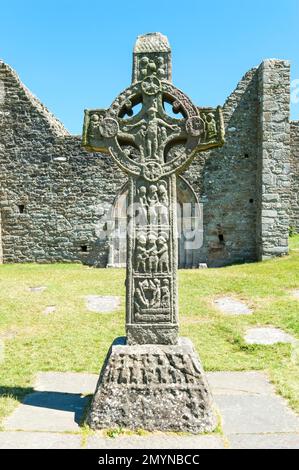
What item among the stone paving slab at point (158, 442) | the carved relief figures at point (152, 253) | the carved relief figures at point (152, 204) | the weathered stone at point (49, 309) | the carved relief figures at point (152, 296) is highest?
the carved relief figures at point (152, 204)

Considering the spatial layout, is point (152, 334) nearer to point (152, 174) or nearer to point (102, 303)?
point (152, 174)

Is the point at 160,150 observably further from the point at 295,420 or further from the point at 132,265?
the point at 295,420

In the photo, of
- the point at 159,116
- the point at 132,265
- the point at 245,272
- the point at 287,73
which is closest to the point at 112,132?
the point at 159,116

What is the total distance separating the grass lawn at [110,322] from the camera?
450 cm

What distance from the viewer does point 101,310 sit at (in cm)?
714

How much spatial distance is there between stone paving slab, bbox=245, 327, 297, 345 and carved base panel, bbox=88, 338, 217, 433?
254cm

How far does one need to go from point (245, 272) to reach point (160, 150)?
7476 mm

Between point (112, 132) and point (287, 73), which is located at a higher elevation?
point (287, 73)

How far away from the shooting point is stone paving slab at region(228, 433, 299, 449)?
2719 millimetres

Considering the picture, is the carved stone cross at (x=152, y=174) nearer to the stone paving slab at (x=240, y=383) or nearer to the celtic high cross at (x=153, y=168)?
the celtic high cross at (x=153, y=168)

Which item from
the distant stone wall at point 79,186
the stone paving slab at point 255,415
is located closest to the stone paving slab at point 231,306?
the stone paving slab at point 255,415

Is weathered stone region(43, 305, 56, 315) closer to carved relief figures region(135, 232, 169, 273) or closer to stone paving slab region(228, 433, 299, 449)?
carved relief figures region(135, 232, 169, 273)

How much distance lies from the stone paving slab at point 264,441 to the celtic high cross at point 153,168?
758 millimetres

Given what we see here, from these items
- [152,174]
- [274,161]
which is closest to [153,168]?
[152,174]
